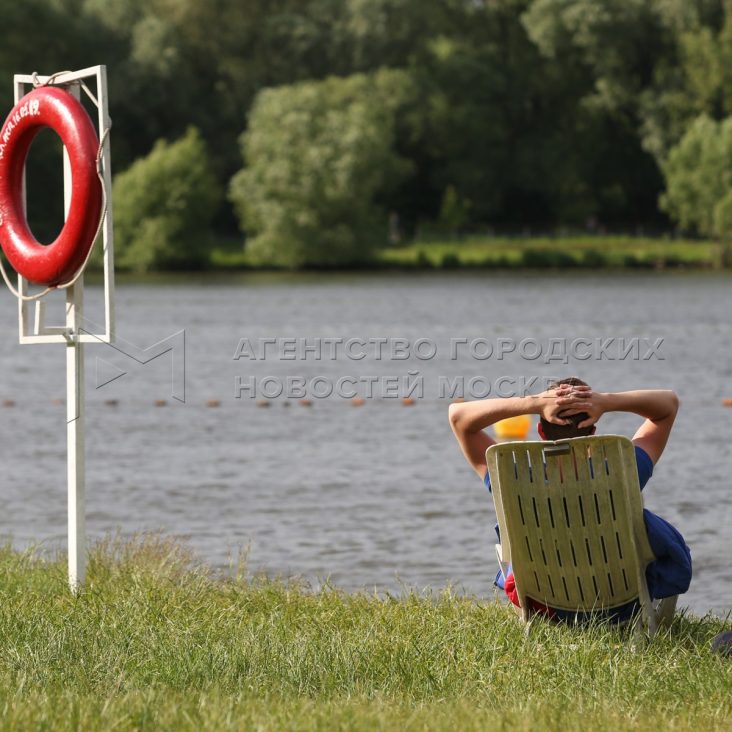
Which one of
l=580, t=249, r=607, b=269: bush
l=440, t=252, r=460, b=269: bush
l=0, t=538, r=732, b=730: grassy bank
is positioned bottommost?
l=440, t=252, r=460, b=269: bush

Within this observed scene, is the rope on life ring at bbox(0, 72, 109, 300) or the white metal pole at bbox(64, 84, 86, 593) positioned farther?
the white metal pole at bbox(64, 84, 86, 593)

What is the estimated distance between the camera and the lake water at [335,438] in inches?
425

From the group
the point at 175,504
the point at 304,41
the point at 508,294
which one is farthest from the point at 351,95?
the point at 175,504

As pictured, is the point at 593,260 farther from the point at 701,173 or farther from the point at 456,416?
the point at 456,416

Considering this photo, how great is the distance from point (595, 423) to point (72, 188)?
283cm

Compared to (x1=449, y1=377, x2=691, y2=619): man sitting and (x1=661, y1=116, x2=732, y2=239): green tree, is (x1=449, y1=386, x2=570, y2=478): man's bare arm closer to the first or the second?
(x1=449, y1=377, x2=691, y2=619): man sitting

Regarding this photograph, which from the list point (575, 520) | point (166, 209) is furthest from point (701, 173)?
point (575, 520)

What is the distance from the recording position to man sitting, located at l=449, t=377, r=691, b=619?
19.2 ft

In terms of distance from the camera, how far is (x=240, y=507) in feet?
40.8

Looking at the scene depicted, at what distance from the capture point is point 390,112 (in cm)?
7369

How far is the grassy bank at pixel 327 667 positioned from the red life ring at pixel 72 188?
1.59 m

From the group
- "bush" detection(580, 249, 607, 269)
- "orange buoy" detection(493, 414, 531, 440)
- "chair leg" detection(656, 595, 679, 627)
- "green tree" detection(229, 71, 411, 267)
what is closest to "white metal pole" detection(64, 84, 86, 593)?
"chair leg" detection(656, 595, 679, 627)

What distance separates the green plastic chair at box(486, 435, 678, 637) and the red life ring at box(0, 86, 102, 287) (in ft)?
8.17

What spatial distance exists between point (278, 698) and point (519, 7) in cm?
8336
